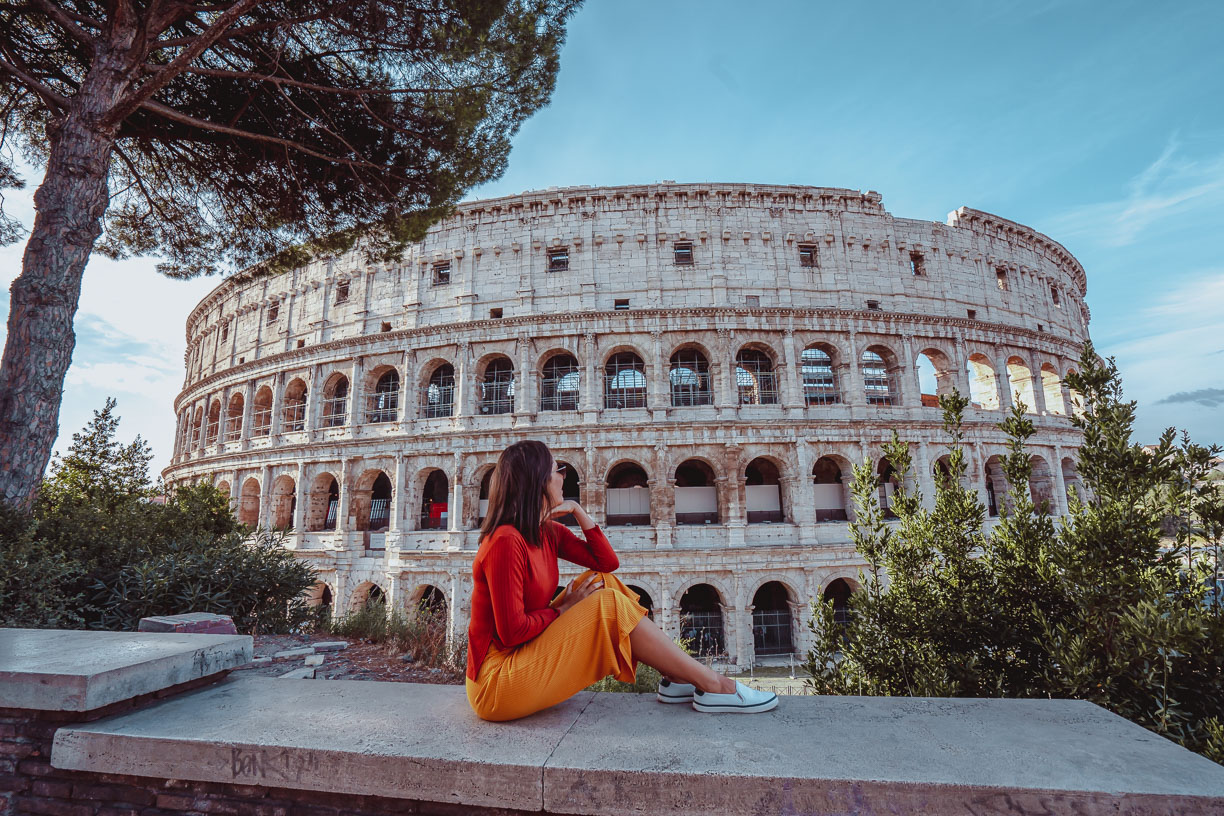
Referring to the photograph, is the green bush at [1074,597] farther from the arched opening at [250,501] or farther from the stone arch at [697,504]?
the arched opening at [250,501]

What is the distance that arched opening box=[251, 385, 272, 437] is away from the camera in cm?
2180

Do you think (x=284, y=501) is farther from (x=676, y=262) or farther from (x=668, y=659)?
(x=668, y=659)

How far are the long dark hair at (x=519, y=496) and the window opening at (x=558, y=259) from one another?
16762 millimetres

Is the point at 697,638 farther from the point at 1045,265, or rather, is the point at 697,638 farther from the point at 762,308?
the point at 1045,265

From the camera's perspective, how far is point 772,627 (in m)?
16.8

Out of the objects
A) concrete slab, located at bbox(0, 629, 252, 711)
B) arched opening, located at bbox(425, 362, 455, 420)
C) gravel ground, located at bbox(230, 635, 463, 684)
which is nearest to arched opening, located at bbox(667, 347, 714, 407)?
arched opening, located at bbox(425, 362, 455, 420)

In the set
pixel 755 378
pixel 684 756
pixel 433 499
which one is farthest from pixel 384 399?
pixel 684 756

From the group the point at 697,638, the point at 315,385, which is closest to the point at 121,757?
the point at 697,638

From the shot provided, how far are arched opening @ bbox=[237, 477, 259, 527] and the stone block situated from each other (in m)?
19.9

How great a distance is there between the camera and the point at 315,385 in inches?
785

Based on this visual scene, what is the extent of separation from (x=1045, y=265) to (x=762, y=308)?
14.0 m

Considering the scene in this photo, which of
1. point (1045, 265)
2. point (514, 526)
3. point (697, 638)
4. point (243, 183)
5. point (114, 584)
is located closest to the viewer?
point (514, 526)

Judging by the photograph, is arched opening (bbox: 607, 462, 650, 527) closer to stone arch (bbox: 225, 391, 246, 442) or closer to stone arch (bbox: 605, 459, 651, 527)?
stone arch (bbox: 605, 459, 651, 527)

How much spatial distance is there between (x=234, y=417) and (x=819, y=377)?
23.8 meters
